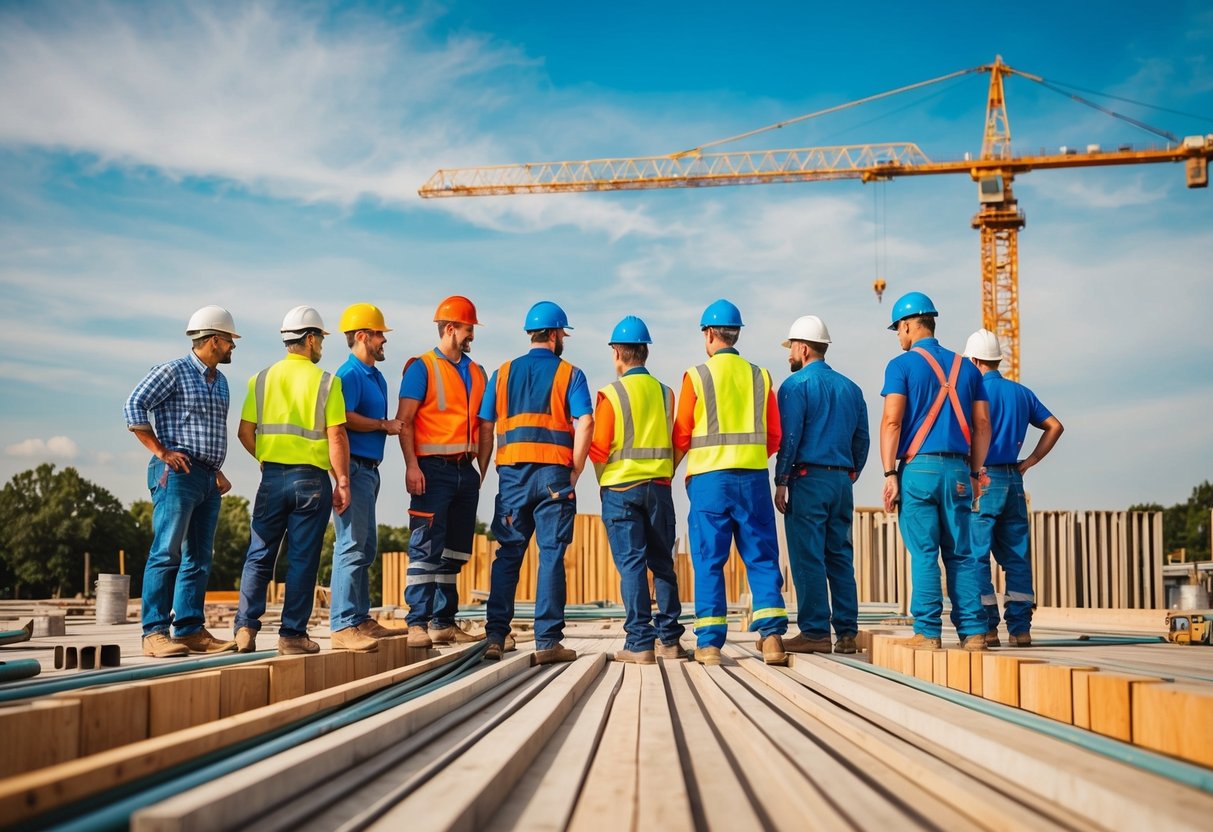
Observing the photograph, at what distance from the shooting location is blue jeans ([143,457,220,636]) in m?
5.99

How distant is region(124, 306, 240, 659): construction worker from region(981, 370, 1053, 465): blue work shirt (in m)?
4.86

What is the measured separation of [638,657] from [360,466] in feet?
6.68

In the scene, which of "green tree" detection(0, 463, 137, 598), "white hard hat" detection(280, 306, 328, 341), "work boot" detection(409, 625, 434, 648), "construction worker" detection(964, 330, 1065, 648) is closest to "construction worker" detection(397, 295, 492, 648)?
"work boot" detection(409, 625, 434, 648)

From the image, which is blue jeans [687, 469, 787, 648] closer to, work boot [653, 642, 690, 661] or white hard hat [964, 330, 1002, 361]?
work boot [653, 642, 690, 661]

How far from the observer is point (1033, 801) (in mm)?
2342

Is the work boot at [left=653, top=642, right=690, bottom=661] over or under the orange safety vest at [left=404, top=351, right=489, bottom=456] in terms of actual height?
under

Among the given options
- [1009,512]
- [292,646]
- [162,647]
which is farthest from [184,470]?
[1009,512]

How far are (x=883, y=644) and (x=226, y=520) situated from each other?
72.4 m

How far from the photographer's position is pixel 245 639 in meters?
5.99

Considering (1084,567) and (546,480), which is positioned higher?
(546,480)

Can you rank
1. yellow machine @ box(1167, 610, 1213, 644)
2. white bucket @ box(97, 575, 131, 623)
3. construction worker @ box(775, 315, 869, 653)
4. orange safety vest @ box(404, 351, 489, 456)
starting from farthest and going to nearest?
white bucket @ box(97, 575, 131, 623), yellow machine @ box(1167, 610, 1213, 644), orange safety vest @ box(404, 351, 489, 456), construction worker @ box(775, 315, 869, 653)

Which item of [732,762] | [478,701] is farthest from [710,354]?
[732,762]

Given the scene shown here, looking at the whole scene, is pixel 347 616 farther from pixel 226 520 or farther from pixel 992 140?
pixel 226 520

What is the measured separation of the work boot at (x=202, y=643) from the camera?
6102 millimetres
